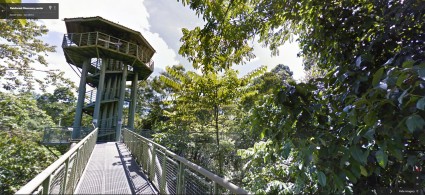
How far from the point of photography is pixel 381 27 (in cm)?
276

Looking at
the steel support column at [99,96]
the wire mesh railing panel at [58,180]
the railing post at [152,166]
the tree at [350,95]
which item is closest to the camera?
the tree at [350,95]

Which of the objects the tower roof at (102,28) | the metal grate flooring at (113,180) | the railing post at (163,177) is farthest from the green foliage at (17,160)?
the tower roof at (102,28)

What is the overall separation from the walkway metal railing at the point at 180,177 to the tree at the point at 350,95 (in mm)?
744

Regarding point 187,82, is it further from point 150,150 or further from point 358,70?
point 358,70

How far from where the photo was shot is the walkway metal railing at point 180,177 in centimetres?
258

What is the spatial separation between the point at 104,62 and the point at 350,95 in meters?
20.0

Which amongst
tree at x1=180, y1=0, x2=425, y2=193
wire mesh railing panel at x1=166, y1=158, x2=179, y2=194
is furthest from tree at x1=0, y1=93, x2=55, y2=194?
tree at x1=180, y1=0, x2=425, y2=193

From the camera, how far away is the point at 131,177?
617cm

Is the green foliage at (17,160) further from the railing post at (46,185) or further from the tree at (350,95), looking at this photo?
the tree at (350,95)

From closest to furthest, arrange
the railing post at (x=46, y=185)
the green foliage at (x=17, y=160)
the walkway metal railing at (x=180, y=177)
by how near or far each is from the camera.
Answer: the railing post at (x=46, y=185) < the walkway metal railing at (x=180, y=177) < the green foliage at (x=17, y=160)

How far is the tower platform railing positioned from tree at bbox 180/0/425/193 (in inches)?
656

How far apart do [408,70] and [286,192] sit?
236cm

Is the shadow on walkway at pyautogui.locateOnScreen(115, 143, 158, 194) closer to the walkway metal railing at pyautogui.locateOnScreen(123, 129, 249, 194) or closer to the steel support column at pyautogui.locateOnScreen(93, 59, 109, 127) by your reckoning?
the walkway metal railing at pyautogui.locateOnScreen(123, 129, 249, 194)

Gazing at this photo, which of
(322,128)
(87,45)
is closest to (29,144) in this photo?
(87,45)
